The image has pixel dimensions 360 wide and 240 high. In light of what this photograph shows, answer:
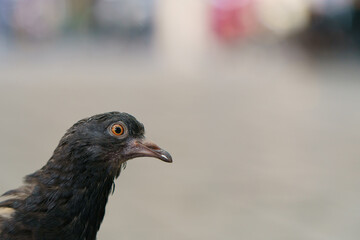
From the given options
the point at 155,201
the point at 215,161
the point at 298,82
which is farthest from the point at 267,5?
the point at 155,201

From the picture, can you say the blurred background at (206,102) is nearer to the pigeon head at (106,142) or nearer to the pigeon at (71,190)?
the pigeon head at (106,142)

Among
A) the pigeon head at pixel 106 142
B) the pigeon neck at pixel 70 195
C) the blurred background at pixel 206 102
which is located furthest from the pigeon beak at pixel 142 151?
the blurred background at pixel 206 102

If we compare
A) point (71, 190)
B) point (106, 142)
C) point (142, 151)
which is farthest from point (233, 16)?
point (71, 190)

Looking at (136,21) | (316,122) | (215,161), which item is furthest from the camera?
(136,21)

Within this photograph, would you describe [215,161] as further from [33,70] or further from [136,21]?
[136,21]

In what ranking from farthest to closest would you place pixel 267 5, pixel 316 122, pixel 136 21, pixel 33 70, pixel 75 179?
pixel 136 21, pixel 267 5, pixel 33 70, pixel 316 122, pixel 75 179

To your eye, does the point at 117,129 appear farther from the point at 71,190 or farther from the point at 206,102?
the point at 206,102
